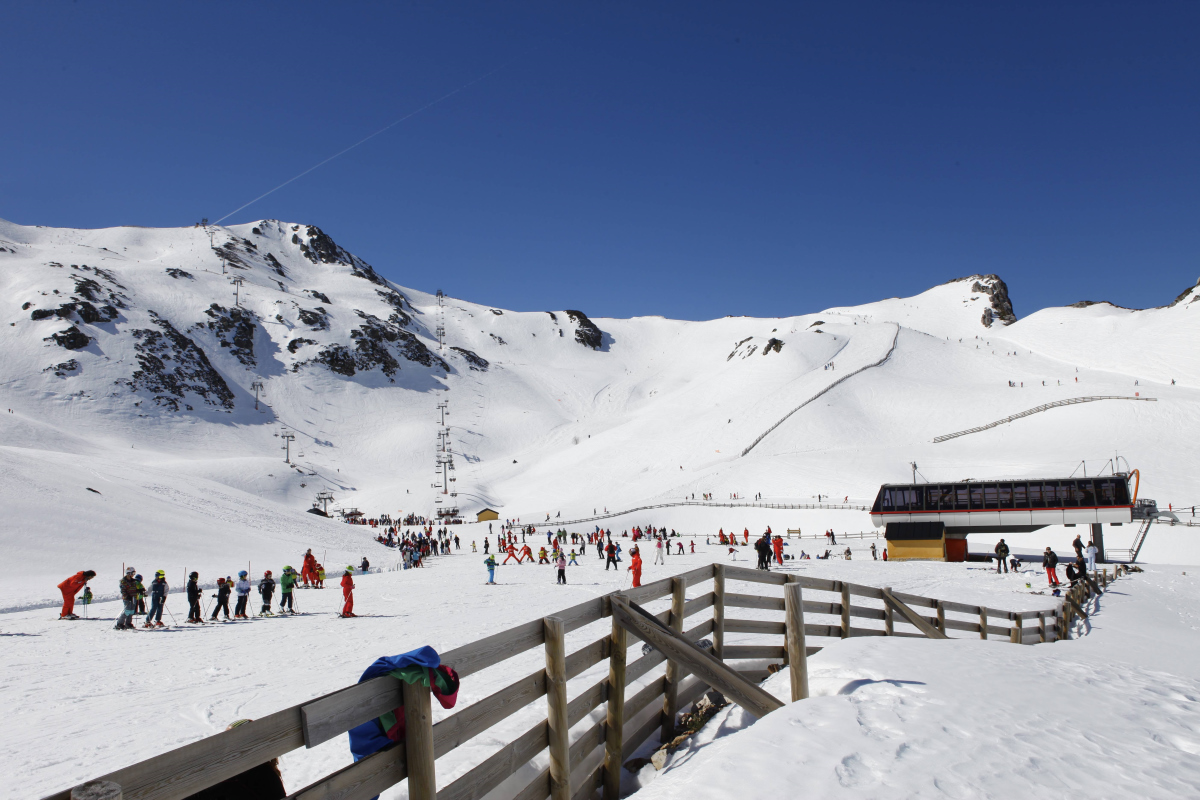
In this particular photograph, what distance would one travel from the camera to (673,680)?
20.5 ft

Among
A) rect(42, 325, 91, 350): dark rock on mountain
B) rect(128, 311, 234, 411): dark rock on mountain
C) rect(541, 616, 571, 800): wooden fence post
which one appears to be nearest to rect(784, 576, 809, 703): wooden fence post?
rect(541, 616, 571, 800): wooden fence post

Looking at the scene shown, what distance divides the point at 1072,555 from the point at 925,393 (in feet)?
182

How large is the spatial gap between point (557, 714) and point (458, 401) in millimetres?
135049

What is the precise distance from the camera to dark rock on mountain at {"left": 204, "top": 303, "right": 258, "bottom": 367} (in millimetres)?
131000

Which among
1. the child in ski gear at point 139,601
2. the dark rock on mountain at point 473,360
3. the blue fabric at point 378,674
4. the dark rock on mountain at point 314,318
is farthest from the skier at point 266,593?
the dark rock on mountain at point 314,318

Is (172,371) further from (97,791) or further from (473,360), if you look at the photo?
(97,791)

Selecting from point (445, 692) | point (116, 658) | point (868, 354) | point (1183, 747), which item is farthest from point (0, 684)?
point (868, 354)

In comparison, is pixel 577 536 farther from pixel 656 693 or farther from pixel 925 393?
pixel 925 393

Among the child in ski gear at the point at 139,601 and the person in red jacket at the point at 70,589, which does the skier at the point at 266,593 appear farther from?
the person in red jacket at the point at 70,589

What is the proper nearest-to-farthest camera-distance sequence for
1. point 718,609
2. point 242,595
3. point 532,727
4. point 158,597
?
point 532,727
point 718,609
point 158,597
point 242,595

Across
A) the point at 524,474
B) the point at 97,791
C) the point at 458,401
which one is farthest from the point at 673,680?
the point at 458,401

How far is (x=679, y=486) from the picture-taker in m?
71.1

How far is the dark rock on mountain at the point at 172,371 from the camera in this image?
106 meters

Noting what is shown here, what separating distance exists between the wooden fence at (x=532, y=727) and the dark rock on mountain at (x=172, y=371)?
11777 cm
